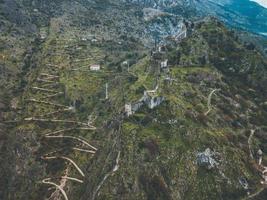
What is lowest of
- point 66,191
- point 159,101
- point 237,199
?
point 66,191

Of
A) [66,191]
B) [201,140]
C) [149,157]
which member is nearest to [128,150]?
[149,157]

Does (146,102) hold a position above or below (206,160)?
above

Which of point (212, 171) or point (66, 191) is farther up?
point (212, 171)

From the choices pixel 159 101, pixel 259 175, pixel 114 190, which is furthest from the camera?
pixel 159 101

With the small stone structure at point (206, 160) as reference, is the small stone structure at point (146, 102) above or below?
above

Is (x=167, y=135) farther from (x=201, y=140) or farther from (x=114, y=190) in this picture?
(x=114, y=190)

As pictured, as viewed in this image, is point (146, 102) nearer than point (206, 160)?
No

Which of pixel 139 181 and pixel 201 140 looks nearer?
pixel 139 181

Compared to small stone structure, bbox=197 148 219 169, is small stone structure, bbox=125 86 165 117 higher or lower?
higher

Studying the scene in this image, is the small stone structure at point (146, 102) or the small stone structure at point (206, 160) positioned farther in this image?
the small stone structure at point (146, 102)

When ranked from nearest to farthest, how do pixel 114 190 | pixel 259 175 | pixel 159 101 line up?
1. pixel 114 190
2. pixel 259 175
3. pixel 159 101

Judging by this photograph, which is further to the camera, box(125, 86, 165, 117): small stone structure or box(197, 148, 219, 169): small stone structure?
box(125, 86, 165, 117): small stone structure
